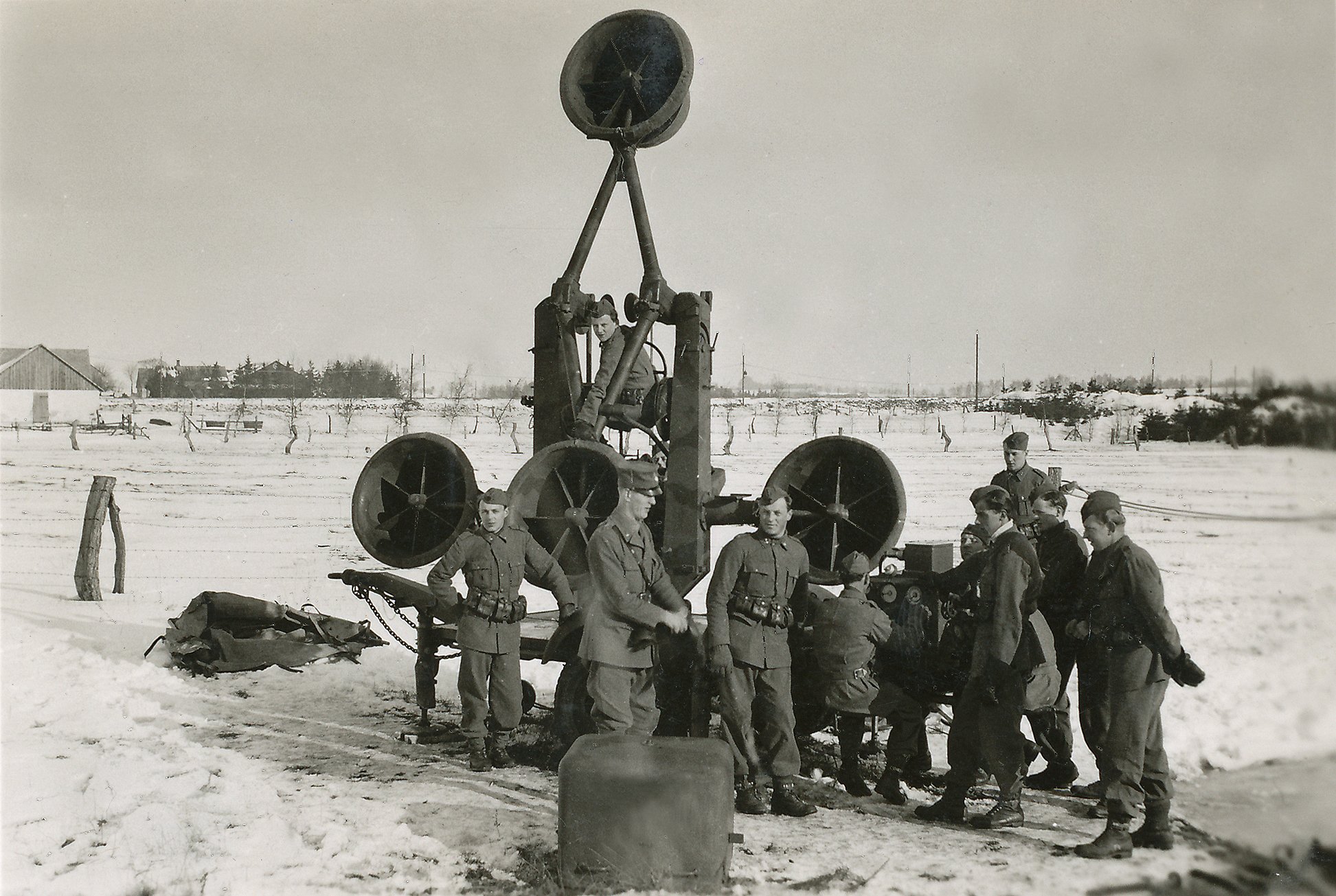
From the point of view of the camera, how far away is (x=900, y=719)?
5.65m

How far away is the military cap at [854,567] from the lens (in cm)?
544

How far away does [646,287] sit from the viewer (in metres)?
6.61

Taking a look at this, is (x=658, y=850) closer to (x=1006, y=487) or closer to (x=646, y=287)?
(x=646, y=287)

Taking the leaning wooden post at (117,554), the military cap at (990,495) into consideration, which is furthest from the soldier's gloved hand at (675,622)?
the leaning wooden post at (117,554)

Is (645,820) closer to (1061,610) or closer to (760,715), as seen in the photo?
(760,715)

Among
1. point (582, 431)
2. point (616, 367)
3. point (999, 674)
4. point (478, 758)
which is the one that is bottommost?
point (478, 758)

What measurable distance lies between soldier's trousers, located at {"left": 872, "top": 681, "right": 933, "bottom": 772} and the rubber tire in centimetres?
174

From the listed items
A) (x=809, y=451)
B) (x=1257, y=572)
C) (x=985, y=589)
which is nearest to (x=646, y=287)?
(x=809, y=451)

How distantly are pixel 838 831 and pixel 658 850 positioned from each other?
1404 millimetres

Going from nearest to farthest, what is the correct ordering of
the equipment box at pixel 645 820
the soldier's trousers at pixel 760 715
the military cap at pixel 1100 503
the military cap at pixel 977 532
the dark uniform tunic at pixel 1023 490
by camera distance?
1. the equipment box at pixel 645 820
2. the military cap at pixel 1100 503
3. the soldier's trousers at pixel 760 715
4. the military cap at pixel 977 532
5. the dark uniform tunic at pixel 1023 490

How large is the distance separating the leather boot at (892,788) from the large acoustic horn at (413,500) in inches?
132

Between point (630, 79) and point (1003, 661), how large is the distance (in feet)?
15.2

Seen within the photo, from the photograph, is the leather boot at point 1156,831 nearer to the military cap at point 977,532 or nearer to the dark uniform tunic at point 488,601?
the military cap at point 977,532

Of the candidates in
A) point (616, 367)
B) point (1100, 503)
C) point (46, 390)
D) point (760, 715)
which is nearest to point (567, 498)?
point (616, 367)
